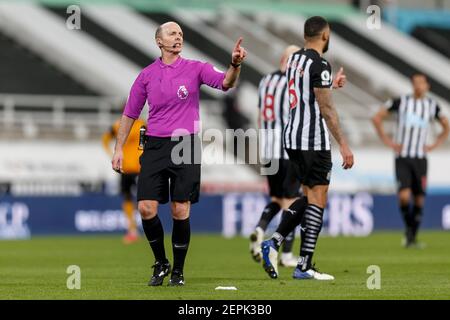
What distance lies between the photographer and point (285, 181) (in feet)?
42.8

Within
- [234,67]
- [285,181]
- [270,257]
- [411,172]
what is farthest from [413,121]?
[234,67]

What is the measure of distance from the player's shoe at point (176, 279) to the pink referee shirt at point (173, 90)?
1.11 meters

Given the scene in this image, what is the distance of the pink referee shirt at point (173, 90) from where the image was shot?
9750mm

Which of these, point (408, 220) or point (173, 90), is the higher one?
point (173, 90)

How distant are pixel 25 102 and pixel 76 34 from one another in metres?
3.67

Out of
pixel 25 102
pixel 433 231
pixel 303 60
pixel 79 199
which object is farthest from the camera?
pixel 25 102

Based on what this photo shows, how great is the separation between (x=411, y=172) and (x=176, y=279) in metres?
7.83

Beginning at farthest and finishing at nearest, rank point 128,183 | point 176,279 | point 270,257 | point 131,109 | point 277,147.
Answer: point 128,183 < point 277,147 < point 270,257 < point 131,109 < point 176,279

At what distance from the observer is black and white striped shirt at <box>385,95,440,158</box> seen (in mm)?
16828

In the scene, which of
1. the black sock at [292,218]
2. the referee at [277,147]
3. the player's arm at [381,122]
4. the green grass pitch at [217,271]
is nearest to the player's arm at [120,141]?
the green grass pitch at [217,271]

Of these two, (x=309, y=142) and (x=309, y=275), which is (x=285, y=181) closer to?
(x=309, y=142)
